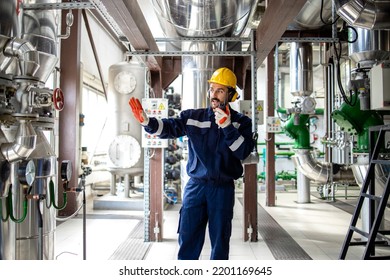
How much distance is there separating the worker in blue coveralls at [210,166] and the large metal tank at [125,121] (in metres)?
3.31

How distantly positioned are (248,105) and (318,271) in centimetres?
212

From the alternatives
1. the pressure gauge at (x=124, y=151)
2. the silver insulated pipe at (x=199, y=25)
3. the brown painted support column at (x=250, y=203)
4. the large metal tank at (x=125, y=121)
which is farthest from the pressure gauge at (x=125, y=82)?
the brown painted support column at (x=250, y=203)

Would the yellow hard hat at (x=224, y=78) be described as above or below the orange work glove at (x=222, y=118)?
above

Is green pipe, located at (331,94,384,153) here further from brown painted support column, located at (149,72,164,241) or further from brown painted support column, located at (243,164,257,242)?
brown painted support column, located at (149,72,164,241)

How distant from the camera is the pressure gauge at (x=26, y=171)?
1.76m

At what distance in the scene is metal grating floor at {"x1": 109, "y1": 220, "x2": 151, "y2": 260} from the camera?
303 centimetres

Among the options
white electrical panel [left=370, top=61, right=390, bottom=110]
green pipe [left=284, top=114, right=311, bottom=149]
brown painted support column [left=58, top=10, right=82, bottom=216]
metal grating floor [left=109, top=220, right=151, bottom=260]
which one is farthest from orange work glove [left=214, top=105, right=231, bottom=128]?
green pipe [left=284, top=114, right=311, bottom=149]

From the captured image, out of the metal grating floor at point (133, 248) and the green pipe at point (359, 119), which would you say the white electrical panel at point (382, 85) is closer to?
the green pipe at point (359, 119)

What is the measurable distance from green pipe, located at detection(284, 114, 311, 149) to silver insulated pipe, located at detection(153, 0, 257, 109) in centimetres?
250

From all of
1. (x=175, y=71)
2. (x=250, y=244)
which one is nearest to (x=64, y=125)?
(x=175, y=71)

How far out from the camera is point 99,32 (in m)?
6.68

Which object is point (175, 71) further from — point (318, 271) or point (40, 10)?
point (318, 271)

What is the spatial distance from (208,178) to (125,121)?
12.1 ft

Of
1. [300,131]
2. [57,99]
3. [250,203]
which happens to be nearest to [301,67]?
[300,131]
